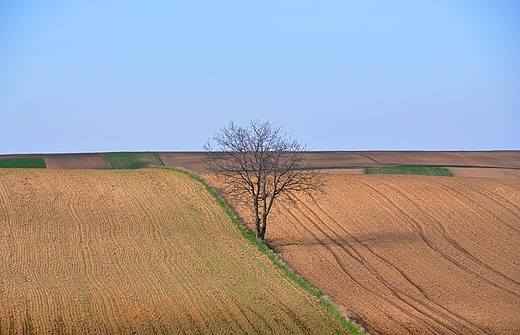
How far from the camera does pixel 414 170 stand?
66.5 metres

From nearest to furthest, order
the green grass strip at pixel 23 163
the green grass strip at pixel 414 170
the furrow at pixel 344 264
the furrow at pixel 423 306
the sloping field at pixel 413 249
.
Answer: the furrow at pixel 423 306 → the furrow at pixel 344 264 → the sloping field at pixel 413 249 → the green grass strip at pixel 414 170 → the green grass strip at pixel 23 163

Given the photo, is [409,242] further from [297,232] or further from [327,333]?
[327,333]

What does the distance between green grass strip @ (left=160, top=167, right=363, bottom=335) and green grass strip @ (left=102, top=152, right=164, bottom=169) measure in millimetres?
21564

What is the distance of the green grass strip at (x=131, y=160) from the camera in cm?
7038

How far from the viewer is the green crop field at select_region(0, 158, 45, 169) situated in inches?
2744

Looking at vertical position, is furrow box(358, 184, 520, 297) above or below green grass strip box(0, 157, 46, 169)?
above

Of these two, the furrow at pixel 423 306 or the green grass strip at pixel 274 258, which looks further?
the furrow at pixel 423 306

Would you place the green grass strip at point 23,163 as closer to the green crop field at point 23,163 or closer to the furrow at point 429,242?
the green crop field at point 23,163

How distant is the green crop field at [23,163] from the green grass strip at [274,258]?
25978 mm

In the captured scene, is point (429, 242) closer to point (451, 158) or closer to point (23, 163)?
point (451, 158)

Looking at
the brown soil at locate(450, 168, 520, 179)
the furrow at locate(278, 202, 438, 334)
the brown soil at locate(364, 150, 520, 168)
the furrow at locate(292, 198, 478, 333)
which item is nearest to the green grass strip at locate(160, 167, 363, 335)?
the furrow at locate(278, 202, 438, 334)

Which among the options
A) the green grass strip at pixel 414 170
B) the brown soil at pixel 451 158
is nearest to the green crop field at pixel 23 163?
the green grass strip at pixel 414 170

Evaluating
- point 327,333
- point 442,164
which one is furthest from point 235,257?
point 442,164

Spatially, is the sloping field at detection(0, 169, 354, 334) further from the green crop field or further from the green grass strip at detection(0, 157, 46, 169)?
the green crop field
